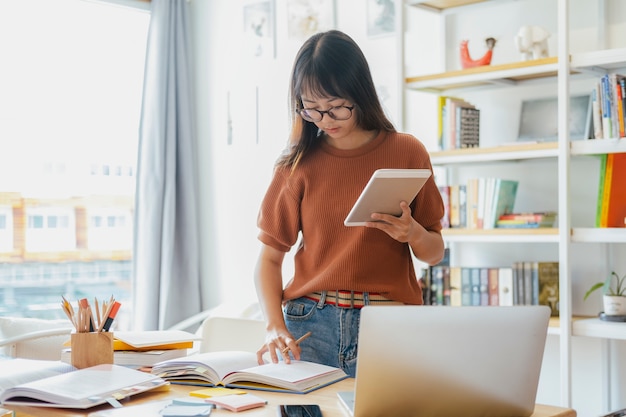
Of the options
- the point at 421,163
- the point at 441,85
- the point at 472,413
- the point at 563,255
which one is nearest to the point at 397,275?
the point at 421,163

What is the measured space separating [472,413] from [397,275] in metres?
0.61

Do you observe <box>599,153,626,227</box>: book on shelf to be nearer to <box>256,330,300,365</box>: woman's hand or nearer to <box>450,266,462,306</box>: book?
<box>450,266,462,306</box>: book

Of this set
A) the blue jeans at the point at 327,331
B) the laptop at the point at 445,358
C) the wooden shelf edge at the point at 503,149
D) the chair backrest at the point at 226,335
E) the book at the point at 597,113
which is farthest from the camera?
the wooden shelf edge at the point at 503,149

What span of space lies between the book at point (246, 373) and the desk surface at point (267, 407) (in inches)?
0.9

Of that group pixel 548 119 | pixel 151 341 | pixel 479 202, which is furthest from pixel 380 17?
pixel 151 341

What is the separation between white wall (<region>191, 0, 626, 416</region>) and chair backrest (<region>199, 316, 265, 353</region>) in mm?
1107

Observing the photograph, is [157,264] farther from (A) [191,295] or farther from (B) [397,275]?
(B) [397,275]

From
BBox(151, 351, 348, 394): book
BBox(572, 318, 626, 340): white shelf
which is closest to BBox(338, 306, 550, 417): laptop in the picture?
BBox(151, 351, 348, 394): book

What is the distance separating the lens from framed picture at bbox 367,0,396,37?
12.0 ft

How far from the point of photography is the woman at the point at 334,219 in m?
1.84

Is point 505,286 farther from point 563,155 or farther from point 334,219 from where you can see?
point 334,219

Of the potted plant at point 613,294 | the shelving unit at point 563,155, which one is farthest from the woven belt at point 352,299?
the potted plant at point 613,294

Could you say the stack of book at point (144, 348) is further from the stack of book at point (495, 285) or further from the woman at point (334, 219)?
the stack of book at point (495, 285)

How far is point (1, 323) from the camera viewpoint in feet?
9.54
